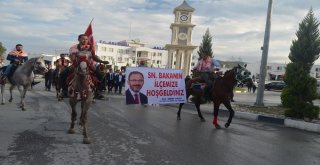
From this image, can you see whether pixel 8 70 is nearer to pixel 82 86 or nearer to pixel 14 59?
pixel 14 59

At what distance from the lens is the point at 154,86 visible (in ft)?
48.4

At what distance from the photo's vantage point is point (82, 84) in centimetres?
909

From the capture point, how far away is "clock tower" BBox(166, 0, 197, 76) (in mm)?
66500

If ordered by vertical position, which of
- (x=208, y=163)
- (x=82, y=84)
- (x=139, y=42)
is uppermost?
(x=139, y=42)

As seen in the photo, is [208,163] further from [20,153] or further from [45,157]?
[20,153]

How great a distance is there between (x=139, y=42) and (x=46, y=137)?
145 metres

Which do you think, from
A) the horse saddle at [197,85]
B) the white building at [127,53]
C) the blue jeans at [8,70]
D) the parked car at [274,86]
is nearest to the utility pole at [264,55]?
the horse saddle at [197,85]

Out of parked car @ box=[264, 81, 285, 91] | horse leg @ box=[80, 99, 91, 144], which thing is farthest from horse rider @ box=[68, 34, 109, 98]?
parked car @ box=[264, 81, 285, 91]

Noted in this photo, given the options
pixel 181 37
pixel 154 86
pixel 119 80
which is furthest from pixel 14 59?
pixel 181 37

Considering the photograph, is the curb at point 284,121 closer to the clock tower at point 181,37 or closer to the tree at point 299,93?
the tree at point 299,93

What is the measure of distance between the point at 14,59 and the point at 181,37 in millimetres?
53654

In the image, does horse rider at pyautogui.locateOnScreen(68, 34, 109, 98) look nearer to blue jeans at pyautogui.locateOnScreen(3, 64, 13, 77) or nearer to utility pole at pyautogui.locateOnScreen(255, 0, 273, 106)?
blue jeans at pyautogui.locateOnScreen(3, 64, 13, 77)

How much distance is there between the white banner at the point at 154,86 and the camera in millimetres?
13914

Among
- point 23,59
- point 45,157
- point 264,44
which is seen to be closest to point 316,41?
point 264,44
